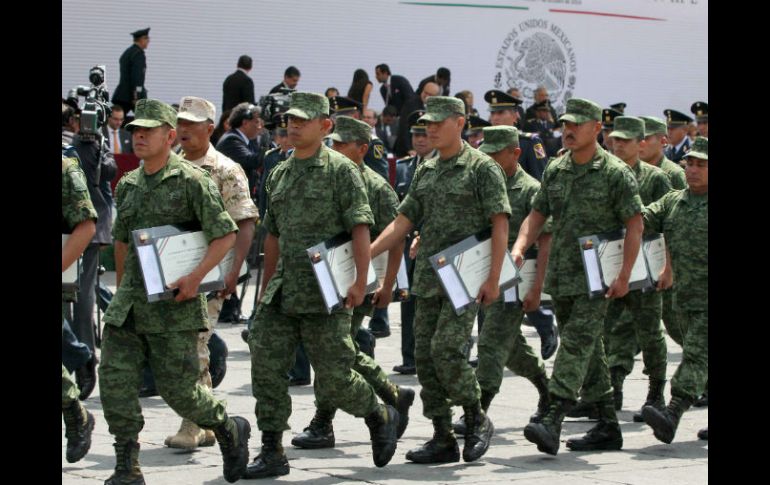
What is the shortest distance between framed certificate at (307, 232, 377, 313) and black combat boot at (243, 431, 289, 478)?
2.33 ft

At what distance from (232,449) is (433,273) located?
151cm

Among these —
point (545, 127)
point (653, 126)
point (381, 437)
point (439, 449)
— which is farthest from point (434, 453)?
point (545, 127)

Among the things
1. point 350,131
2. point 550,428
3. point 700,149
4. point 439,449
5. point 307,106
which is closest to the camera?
point 307,106

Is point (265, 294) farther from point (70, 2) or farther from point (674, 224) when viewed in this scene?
point (70, 2)

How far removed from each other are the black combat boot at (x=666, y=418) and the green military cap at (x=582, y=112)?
1.65 metres

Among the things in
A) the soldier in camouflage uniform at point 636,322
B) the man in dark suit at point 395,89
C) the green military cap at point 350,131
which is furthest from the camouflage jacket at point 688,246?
the man in dark suit at point 395,89

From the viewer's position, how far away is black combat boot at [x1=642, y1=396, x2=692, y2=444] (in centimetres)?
845

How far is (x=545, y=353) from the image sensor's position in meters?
12.2

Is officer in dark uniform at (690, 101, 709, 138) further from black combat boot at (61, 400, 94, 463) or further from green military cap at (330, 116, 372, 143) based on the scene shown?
black combat boot at (61, 400, 94, 463)

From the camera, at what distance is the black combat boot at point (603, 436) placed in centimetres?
862

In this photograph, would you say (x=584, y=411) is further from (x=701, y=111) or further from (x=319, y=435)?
(x=701, y=111)

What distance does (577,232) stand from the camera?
859 cm

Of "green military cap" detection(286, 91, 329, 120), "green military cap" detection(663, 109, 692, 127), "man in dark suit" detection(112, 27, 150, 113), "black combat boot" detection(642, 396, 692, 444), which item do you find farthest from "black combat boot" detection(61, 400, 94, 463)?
"man in dark suit" detection(112, 27, 150, 113)
